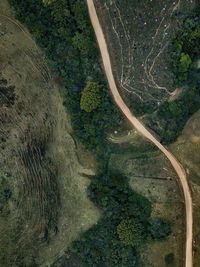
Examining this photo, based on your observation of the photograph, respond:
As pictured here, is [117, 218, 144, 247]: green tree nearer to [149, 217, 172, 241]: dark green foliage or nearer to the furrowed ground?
[149, 217, 172, 241]: dark green foliage

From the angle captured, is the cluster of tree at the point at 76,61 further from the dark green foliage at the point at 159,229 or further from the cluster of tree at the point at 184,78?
the dark green foliage at the point at 159,229

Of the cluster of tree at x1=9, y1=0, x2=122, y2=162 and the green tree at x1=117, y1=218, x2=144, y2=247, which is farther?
the cluster of tree at x1=9, y1=0, x2=122, y2=162

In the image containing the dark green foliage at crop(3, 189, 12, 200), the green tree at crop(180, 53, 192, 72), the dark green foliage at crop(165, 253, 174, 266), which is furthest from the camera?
the dark green foliage at crop(165, 253, 174, 266)

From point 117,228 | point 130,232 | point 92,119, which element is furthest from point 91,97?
point 130,232

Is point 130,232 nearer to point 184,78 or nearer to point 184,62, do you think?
point 184,78

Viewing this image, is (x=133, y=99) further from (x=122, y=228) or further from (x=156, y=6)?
(x=122, y=228)

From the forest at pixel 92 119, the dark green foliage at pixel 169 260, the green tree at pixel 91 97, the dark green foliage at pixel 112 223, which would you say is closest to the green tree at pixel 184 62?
the forest at pixel 92 119

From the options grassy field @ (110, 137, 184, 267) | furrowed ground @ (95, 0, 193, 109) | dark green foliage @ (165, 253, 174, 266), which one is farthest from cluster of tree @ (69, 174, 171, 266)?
furrowed ground @ (95, 0, 193, 109)

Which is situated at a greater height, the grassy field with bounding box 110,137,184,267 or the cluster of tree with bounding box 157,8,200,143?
the cluster of tree with bounding box 157,8,200,143
